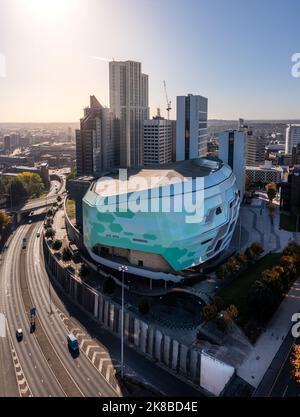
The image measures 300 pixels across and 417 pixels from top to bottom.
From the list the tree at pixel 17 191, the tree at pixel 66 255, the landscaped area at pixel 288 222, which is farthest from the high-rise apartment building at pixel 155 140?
the tree at pixel 66 255

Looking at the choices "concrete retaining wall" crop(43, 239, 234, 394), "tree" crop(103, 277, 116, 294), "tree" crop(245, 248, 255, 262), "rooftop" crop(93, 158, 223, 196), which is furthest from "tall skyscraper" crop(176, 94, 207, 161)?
"tree" crop(103, 277, 116, 294)

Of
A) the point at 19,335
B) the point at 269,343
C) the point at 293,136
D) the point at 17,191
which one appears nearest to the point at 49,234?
the point at 17,191

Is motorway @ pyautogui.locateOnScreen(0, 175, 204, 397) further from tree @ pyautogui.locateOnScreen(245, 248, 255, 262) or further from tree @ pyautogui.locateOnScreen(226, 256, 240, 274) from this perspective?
tree @ pyautogui.locateOnScreen(245, 248, 255, 262)

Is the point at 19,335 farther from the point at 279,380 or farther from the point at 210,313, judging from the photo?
the point at 279,380

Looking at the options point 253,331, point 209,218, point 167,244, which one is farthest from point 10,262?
point 253,331
